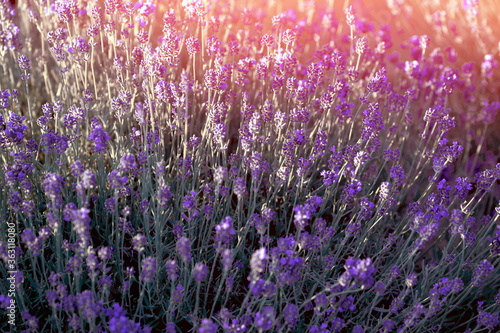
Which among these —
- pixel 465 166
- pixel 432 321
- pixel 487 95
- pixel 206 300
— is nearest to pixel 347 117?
pixel 465 166

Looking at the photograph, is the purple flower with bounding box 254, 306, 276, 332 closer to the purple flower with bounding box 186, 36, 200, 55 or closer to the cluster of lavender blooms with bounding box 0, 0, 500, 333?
the cluster of lavender blooms with bounding box 0, 0, 500, 333

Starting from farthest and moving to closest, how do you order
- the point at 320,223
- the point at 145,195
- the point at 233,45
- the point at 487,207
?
the point at 487,207 < the point at 233,45 < the point at 145,195 < the point at 320,223

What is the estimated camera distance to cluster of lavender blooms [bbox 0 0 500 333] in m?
1.82

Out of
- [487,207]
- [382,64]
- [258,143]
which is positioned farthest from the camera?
[382,64]

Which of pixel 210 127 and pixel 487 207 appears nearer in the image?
pixel 210 127

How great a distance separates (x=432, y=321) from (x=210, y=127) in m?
1.88

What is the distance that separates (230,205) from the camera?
9.27 feet

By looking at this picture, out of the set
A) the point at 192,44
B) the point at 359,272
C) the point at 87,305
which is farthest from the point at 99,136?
the point at 359,272

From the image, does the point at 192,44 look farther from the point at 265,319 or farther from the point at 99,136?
the point at 265,319

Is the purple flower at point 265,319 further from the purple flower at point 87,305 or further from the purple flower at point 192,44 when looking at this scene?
the purple flower at point 192,44

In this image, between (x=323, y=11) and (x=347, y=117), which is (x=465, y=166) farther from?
(x=323, y=11)

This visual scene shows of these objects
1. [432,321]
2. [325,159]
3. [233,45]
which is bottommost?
[432,321]

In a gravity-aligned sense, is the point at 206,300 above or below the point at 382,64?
below

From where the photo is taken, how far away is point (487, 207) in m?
3.66
